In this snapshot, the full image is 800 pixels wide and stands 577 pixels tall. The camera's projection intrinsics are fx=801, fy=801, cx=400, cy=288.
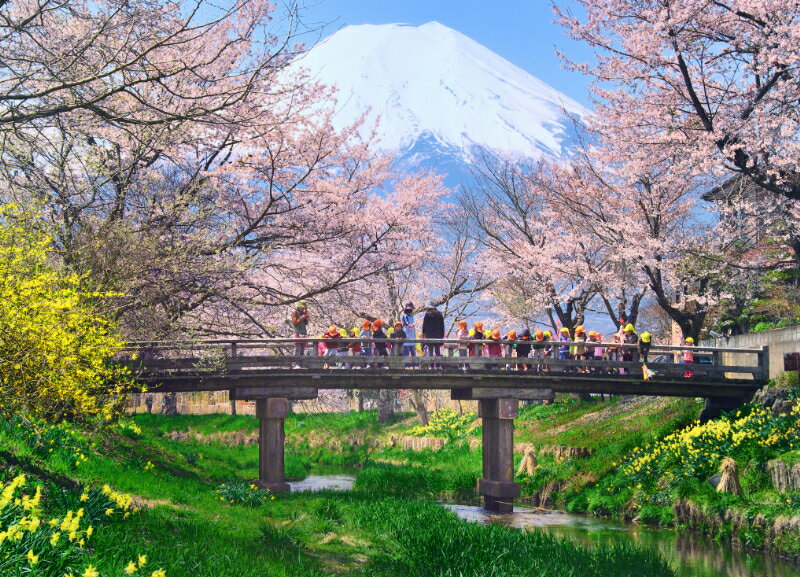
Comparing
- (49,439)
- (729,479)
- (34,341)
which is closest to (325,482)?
(729,479)

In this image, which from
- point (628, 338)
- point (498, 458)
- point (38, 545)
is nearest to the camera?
point (38, 545)

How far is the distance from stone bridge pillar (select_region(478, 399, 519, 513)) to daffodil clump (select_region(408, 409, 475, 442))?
35.7ft

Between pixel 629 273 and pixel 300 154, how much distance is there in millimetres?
15370

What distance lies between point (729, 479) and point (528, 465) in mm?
8865

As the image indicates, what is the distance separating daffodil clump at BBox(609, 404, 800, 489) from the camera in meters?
19.5

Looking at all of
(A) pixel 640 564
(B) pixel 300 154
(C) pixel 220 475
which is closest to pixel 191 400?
(C) pixel 220 475

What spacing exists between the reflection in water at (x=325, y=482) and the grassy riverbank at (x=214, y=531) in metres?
7.13

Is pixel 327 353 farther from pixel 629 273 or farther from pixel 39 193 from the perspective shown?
pixel 629 273

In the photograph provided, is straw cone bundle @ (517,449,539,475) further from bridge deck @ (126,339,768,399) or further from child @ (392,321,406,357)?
child @ (392,321,406,357)

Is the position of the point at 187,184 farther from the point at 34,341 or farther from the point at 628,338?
the point at 628,338

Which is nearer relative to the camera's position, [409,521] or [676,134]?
[409,521]

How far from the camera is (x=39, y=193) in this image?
16781mm

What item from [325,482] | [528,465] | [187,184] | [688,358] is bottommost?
[325,482]

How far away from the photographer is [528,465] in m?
26.8
